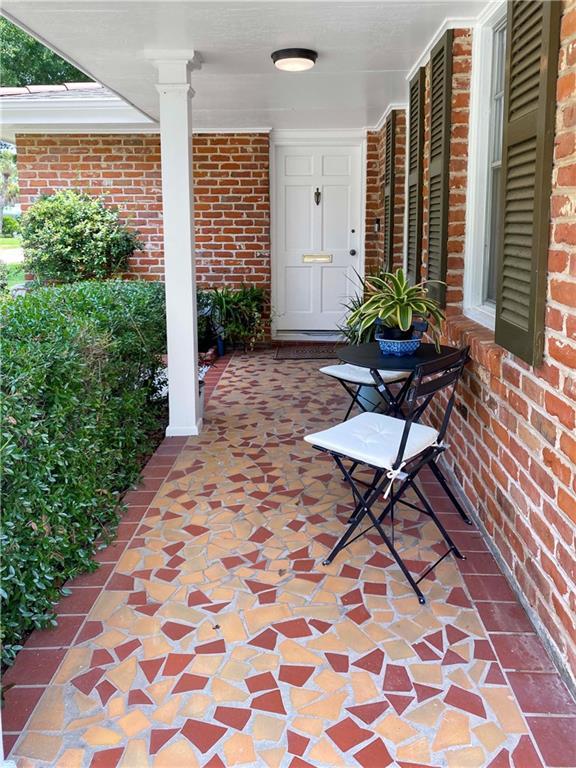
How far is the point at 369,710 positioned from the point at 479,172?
8.83ft

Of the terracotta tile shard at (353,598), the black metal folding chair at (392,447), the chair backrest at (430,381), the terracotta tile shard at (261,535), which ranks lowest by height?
the terracotta tile shard at (353,598)

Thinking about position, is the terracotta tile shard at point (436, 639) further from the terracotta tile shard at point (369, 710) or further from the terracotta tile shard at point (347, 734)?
the terracotta tile shard at point (347, 734)

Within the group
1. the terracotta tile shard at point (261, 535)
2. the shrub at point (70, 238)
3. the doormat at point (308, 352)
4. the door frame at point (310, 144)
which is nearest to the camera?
the terracotta tile shard at point (261, 535)

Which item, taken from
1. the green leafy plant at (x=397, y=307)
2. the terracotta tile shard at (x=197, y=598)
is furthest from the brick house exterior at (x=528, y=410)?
the terracotta tile shard at (x=197, y=598)

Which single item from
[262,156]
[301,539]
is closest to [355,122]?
[262,156]

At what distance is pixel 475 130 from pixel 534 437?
6.26 ft

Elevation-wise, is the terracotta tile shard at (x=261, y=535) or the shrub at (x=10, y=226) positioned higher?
the shrub at (x=10, y=226)

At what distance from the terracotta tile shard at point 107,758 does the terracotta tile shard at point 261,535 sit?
1261 millimetres

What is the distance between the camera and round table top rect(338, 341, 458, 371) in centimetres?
310

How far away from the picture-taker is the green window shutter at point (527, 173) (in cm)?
210

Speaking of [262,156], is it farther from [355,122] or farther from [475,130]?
[475,130]

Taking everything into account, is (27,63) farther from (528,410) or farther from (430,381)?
(528,410)

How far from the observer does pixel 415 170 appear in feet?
14.8

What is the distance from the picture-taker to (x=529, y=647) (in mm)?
2188
